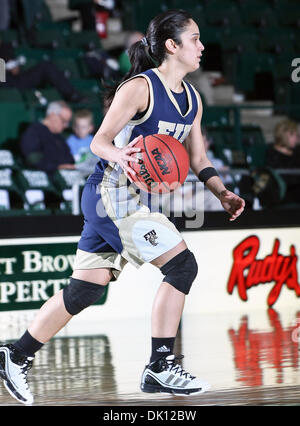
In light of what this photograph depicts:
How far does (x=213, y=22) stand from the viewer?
13.0 meters

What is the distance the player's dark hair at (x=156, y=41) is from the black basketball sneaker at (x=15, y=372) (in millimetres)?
1257

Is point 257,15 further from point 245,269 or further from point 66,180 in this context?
point 245,269

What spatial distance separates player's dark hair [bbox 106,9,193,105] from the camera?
422 centimetres

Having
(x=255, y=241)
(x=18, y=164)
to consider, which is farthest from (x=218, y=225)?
(x=18, y=164)

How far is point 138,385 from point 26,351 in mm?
602

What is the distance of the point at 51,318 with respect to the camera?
13.8 feet

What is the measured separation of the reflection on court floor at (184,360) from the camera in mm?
4184

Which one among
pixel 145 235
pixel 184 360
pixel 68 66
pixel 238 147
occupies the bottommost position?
pixel 184 360

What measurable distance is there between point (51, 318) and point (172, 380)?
0.62 m

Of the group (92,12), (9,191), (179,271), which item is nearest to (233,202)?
(179,271)

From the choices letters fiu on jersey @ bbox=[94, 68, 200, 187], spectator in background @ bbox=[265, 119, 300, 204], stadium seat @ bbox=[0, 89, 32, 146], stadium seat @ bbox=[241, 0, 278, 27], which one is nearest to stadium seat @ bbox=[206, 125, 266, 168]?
spectator in background @ bbox=[265, 119, 300, 204]
